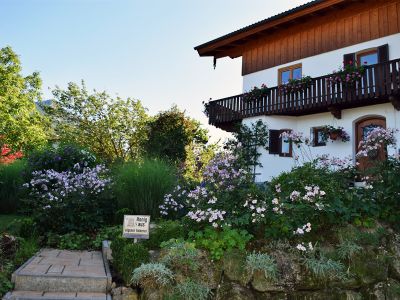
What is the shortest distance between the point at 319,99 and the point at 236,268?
357 inches

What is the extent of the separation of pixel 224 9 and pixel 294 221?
15.9ft

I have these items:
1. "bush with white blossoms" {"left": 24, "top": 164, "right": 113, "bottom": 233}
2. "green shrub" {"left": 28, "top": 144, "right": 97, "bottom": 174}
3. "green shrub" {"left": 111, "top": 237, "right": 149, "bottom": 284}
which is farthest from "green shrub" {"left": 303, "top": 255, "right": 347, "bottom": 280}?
"green shrub" {"left": 28, "top": 144, "right": 97, "bottom": 174}

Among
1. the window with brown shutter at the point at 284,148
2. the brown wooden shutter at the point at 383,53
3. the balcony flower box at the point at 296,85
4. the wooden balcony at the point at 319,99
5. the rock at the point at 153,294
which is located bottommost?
the rock at the point at 153,294

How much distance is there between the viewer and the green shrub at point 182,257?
4.25 m

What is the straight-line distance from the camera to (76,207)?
654 cm

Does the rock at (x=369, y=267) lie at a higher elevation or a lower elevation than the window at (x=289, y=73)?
lower

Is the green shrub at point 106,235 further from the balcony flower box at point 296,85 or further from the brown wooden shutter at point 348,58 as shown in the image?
the brown wooden shutter at point 348,58

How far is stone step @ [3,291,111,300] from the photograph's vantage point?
386cm

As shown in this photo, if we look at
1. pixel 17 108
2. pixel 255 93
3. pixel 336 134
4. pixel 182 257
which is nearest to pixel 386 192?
pixel 182 257

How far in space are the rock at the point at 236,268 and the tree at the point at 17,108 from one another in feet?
49.0

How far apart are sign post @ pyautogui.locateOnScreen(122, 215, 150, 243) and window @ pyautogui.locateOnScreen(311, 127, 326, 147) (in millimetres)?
9178

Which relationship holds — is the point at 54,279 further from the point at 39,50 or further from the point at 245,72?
the point at 245,72

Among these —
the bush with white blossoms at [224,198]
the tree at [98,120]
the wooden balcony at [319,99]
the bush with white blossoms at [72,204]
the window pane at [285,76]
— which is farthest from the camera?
the tree at [98,120]

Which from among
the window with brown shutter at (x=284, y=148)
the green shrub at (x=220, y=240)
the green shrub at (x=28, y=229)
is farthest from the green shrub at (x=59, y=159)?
the window with brown shutter at (x=284, y=148)
